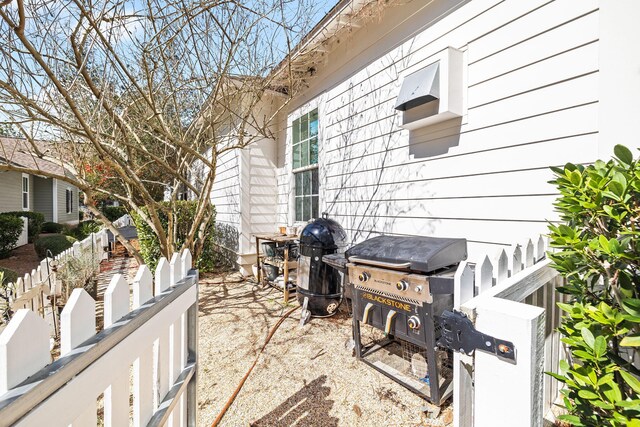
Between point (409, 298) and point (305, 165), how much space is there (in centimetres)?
393

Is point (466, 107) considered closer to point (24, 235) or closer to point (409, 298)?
point (409, 298)

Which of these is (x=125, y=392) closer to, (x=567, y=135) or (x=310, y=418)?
(x=310, y=418)

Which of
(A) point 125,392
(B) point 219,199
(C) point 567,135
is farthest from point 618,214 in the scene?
(B) point 219,199

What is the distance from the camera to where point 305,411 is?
2.29m

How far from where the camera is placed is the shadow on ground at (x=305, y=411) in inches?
85.7

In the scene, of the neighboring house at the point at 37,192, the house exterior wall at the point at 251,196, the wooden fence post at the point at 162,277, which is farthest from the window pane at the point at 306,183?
the neighboring house at the point at 37,192

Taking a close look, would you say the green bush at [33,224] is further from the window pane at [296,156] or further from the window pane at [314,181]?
the window pane at [314,181]

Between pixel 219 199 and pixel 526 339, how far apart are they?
326 inches

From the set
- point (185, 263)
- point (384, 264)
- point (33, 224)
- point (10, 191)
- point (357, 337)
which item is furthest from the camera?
point (33, 224)

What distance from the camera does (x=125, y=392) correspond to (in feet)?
3.77

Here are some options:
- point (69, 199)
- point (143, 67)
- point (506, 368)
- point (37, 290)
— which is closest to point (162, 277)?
point (506, 368)

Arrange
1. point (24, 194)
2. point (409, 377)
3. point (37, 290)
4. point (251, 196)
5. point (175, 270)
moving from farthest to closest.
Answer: point (24, 194), point (251, 196), point (37, 290), point (409, 377), point (175, 270)

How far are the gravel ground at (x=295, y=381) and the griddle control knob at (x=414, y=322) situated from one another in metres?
0.64

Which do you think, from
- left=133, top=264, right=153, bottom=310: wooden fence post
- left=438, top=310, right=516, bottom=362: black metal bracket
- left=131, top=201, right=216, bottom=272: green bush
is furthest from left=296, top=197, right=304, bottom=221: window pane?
left=438, top=310, right=516, bottom=362: black metal bracket
